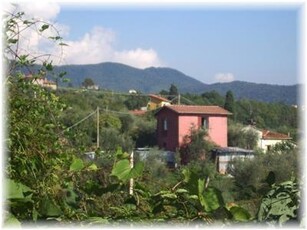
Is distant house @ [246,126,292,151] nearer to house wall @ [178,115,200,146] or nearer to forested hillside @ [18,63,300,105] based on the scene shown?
forested hillside @ [18,63,300,105]

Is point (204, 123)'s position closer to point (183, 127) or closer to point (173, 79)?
point (183, 127)

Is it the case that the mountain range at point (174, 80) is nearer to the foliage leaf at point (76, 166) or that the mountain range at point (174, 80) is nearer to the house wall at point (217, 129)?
the foliage leaf at point (76, 166)

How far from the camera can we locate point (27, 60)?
1299 mm

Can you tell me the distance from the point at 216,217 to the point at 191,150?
23.7 meters

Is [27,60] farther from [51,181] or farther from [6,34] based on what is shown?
[51,181]

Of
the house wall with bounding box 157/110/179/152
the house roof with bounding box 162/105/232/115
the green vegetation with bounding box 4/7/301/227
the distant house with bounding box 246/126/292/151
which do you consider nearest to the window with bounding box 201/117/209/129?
the house roof with bounding box 162/105/232/115


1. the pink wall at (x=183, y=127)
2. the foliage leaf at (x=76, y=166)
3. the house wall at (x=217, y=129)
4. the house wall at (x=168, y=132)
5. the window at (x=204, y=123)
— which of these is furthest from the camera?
the window at (x=204, y=123)

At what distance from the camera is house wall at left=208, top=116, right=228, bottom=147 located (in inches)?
1064

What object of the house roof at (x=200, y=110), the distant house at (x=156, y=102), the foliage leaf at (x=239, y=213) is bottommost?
the foliage leaf at (x=239, y=213)

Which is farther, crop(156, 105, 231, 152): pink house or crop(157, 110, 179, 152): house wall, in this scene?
crop(156, 105, 231, 152): pink house

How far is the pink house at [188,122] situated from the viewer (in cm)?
2630

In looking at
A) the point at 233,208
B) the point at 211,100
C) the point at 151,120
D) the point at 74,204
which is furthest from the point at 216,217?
the point at 211,100

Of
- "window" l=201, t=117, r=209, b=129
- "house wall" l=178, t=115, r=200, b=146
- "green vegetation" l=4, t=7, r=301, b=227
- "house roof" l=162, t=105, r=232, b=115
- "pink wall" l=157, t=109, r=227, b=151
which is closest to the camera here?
"green vegetation" l=4, t=7, r=301, b=227

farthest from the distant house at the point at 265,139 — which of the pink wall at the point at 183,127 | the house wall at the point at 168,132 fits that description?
the house wall at the point at 168,132
